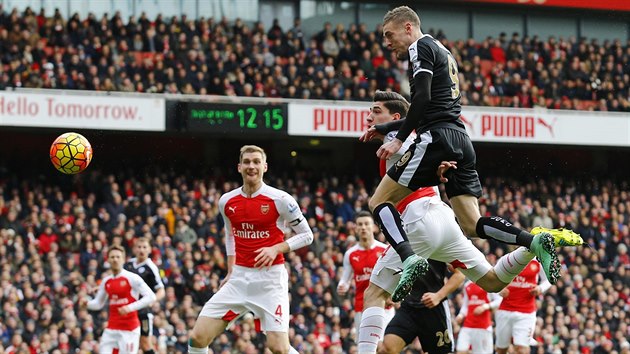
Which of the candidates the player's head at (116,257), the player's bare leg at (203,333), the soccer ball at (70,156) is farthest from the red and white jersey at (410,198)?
the player's head at (116,257)

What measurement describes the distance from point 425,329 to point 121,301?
5309 mm

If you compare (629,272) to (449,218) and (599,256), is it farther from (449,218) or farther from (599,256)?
(449,218)

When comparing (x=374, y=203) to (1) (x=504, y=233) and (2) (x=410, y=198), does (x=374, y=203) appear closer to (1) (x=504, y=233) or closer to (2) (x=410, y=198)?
(2) (x=410, y=198)

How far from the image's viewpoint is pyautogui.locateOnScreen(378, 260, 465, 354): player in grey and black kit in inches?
420

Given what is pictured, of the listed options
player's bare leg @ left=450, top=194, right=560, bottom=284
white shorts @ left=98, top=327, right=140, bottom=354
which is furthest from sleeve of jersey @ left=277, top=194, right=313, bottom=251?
white shorts @ left=98, top=327, right=140, bottom=354

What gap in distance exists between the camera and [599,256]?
25016 mm

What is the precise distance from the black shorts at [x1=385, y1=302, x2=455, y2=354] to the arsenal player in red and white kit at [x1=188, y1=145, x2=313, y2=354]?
1156 mm

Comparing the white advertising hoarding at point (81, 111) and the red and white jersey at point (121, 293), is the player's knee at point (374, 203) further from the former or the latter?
the white advertising hoarding at point (81, 111)

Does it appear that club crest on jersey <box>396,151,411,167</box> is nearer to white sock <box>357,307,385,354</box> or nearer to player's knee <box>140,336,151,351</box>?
white sock <box>357,307,385,354</box>

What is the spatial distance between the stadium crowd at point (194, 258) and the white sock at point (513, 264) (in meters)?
9.79

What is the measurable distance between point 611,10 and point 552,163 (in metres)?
6.29

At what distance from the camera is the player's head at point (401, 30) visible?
853 centimetres

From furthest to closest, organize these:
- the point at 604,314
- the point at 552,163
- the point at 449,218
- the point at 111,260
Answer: the point at 552,163 → the point at 604,314 → the point at 111,260 → the point at 449,218

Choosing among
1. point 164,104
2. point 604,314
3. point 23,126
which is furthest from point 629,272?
point 23,126
